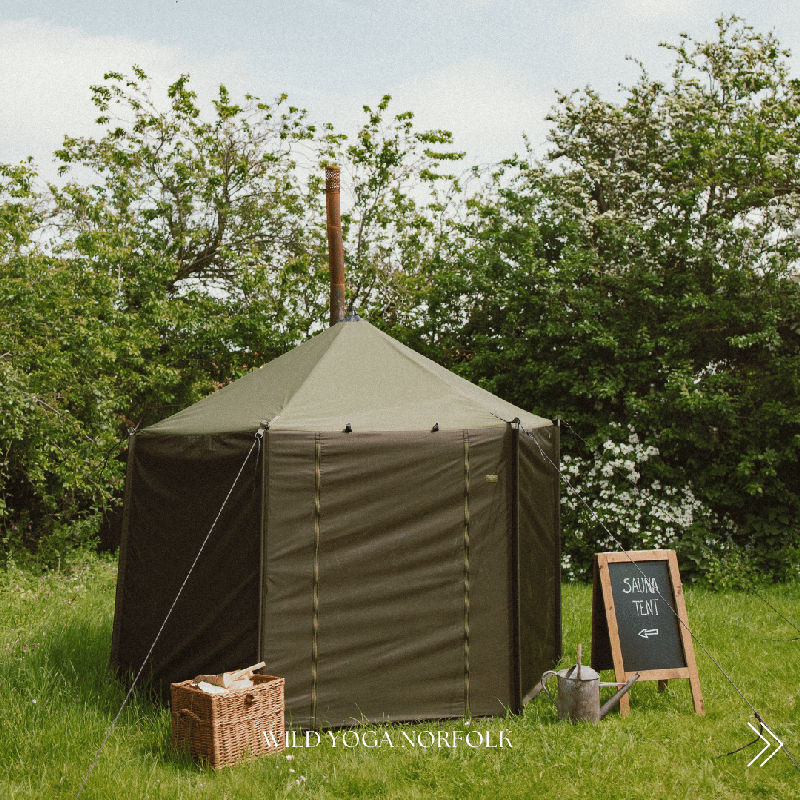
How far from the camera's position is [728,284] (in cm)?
937

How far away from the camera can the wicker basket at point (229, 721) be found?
4.14 meters

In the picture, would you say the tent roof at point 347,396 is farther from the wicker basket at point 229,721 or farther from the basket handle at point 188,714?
the basket handle at point 188,714

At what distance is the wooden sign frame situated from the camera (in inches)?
201

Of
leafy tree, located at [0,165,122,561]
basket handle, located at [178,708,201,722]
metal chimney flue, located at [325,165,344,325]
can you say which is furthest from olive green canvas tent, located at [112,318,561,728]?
leafy tree, located at [0,165,122,561]

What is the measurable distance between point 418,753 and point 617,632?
5.35 feet

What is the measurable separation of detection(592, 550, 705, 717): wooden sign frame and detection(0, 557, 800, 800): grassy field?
0.15 m

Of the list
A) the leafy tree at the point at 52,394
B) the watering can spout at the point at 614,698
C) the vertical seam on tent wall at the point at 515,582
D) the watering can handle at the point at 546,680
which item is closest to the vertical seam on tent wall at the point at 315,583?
the vertical seam on tent wall at the point at 515,582

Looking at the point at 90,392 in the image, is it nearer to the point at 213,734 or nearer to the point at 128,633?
the point at 128,633

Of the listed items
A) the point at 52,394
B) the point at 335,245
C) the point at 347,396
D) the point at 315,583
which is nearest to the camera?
the point at 315,583

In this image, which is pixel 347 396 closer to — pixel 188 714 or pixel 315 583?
pixel 315 583

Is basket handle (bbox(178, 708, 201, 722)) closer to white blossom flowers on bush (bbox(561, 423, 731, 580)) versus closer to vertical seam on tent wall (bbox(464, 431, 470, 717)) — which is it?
vertical seam on tent wall (bbox(464, 431, 470, 717))

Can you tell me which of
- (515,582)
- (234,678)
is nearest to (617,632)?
(515,582)

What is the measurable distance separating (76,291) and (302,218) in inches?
155

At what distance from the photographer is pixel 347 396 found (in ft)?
17.0
